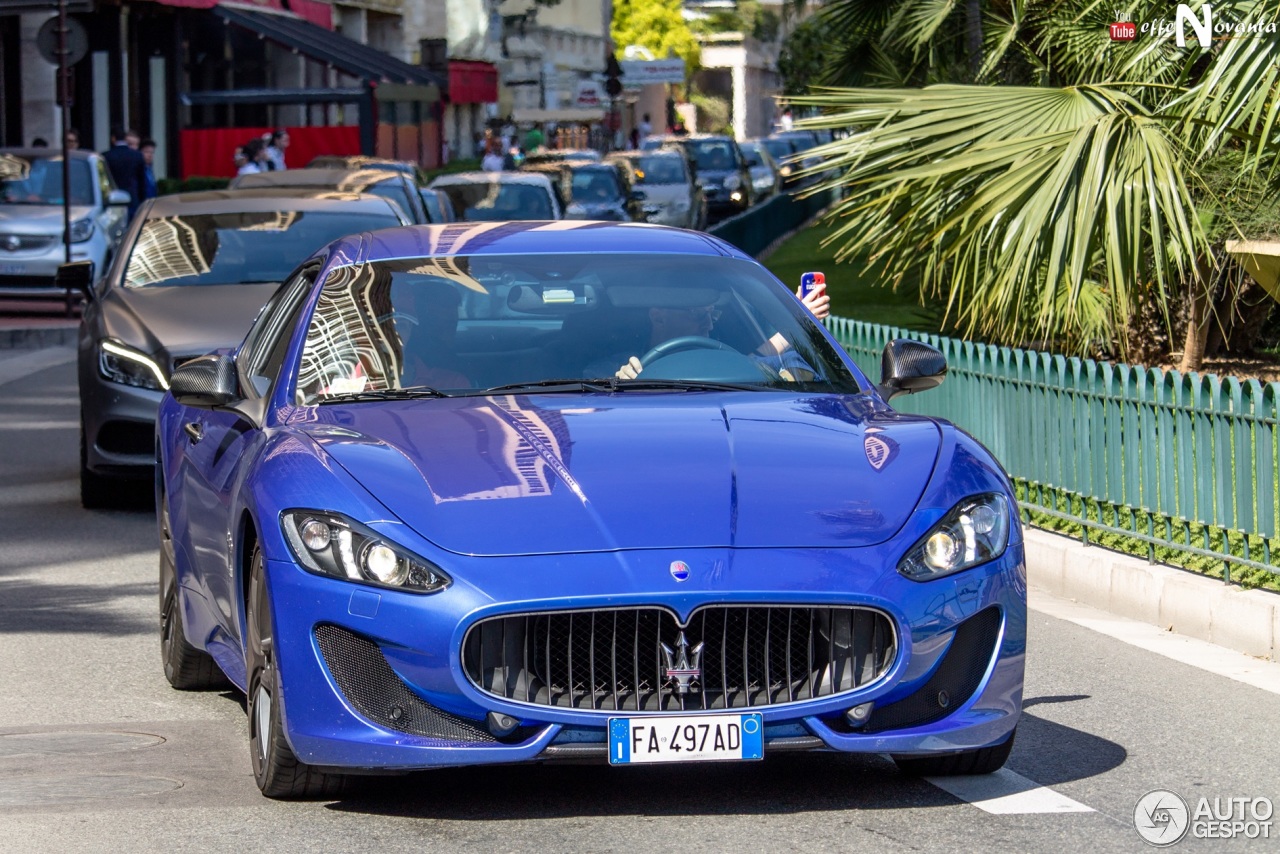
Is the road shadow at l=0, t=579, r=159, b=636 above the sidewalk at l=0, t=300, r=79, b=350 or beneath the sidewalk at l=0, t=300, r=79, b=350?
above

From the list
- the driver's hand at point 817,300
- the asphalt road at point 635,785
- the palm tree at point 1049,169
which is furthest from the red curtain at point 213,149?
the asphalt road at point 635,785

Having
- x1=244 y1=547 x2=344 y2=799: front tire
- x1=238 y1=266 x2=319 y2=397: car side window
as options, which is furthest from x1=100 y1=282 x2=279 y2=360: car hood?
x1=244 y1=547 x2=344 y2=799: front tire

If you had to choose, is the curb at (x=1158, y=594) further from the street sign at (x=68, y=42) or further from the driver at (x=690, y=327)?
the street sign at (x=68, y=42)

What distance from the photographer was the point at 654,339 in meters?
6.60

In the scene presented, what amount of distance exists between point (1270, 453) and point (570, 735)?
4401mm

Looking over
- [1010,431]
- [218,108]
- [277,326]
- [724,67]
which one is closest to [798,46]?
[218,108]

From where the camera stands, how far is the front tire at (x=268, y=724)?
5473 millimetres

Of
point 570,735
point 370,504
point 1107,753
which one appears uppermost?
point 370,504

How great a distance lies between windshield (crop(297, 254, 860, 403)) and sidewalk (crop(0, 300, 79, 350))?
16482mm

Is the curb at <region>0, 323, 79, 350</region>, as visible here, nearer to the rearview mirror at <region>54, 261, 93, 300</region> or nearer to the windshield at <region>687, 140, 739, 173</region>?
the rearview mirror at <region>54, 261, 93, 300</region>

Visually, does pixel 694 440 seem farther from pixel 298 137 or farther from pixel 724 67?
pixel 724 67

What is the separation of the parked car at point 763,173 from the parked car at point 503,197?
27.2m

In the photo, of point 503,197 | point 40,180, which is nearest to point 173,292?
point 503,197

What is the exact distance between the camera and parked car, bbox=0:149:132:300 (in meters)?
23.8
